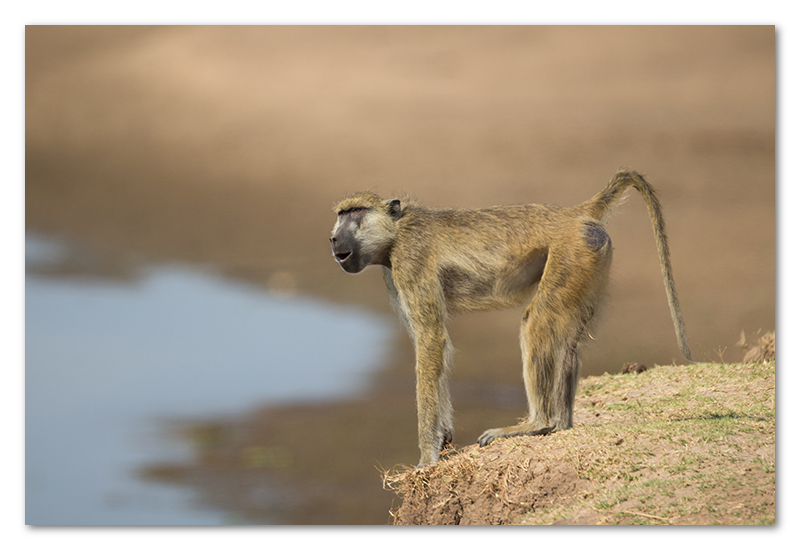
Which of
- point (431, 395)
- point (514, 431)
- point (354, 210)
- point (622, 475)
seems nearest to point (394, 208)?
point (354, 210)

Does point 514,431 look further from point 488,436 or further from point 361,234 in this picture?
point 361,234

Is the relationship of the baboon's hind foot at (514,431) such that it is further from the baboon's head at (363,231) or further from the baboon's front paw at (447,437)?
the baboon's head at (363,231)

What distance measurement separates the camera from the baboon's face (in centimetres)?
562

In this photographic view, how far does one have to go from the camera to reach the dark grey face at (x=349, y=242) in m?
5.60

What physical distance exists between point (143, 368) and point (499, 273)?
285 cm

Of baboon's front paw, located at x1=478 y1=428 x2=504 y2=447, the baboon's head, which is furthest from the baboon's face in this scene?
baboon's front paw, located at x1=478 y1=428 x2=504 y2=447

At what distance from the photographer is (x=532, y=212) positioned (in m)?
5.82

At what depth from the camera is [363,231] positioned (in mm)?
5684

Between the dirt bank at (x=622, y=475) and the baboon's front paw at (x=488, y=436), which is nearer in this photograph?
the dirt bank at (x=622, y=475)

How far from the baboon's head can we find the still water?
0.69 metres

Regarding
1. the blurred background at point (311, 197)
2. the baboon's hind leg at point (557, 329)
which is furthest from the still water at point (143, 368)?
the baboon's hind leg at point (557, 329)

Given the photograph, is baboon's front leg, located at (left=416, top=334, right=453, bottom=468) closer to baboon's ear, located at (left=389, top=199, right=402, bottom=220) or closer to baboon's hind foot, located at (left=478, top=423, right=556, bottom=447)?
baboon's hind foot, located at (left=478, top=423, right=556, bottom=447)

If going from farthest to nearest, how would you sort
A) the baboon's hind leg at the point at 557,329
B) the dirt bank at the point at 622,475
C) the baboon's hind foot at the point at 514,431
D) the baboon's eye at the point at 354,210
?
the baboon's eye at the point at 354,210, the baboon's hind foot at the point at 514,431, the baboon's hind leg at the point at 557,329, the dirt bank at the point at 622,475
